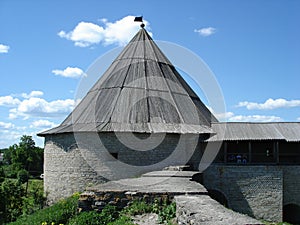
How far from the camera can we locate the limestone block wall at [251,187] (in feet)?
46.6

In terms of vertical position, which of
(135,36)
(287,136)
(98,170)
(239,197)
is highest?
(135,36)

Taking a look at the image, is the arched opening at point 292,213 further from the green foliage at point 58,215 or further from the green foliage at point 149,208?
the green foliage at point 58,215

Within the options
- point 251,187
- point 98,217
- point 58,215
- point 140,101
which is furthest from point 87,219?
point 251,187

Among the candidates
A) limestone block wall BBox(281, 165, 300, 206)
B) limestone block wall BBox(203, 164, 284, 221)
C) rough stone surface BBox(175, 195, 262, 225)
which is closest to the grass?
rough stone surface BBox(175, 195, 262, 225)

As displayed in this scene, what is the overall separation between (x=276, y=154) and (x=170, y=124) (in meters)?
4.64

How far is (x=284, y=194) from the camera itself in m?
14.9

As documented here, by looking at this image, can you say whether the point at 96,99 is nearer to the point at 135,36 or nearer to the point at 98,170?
the point at 98,170

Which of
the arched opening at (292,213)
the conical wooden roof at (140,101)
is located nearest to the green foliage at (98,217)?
the conical wooden roof at (140,101)

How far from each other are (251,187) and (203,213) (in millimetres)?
10321

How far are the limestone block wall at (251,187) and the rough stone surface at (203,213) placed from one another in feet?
27.6

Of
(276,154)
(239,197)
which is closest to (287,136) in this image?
(276,154)

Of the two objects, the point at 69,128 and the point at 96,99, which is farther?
the point at 96,99

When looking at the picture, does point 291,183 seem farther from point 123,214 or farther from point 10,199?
point 10,199

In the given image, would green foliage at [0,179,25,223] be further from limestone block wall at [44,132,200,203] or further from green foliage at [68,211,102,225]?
green foliage at [68,211,102,225]
